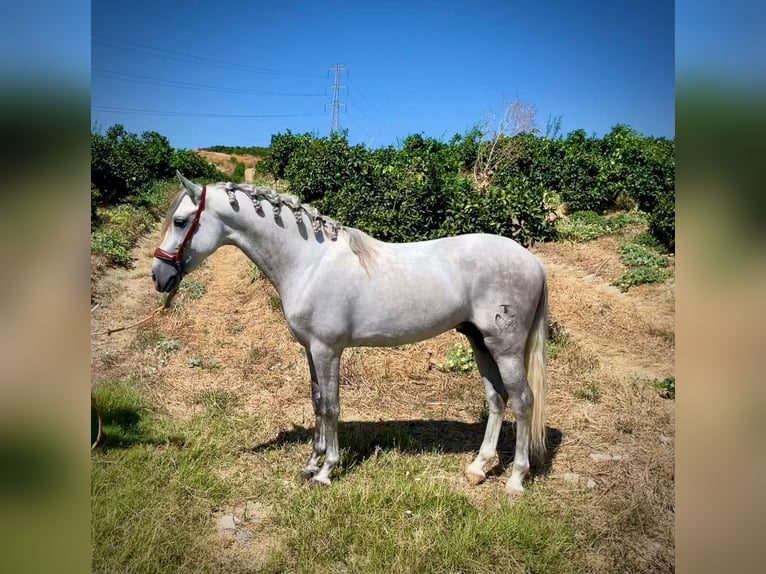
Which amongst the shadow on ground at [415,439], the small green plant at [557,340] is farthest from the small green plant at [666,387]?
the shadow on ground at [415,439]

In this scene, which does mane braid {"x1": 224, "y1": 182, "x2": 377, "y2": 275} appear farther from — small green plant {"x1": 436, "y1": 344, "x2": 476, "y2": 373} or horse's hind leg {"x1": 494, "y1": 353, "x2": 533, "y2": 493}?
small green plant {"x1": 436, "y1": 344, "x2": 476, "y2": 373}

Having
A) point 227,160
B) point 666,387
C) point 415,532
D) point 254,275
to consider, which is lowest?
point 415,532

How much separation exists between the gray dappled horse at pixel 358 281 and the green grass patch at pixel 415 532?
338 mm

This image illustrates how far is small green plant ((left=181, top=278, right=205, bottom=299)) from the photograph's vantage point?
8130mm

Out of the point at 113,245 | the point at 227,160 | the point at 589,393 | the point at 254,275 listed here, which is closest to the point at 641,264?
the point at 589,393

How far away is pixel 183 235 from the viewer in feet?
9.57

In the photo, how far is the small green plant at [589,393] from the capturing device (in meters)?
4.75

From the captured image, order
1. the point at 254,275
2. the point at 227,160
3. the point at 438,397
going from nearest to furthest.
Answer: the point at 438,397
the point at 254,275
the point at 227,160

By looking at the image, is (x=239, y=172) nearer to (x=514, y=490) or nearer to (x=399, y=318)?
(x=399, y=318)

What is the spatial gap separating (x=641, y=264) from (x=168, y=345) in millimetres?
8020

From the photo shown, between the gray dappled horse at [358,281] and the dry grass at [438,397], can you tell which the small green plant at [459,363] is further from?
the gray dappled horse at [358,281]

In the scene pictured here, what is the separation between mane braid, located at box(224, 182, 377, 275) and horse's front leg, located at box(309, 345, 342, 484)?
587mm

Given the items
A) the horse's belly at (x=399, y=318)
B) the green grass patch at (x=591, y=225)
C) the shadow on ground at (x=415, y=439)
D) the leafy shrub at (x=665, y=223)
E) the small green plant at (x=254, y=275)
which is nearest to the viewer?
the horse's belly at (x=399, y=318)
